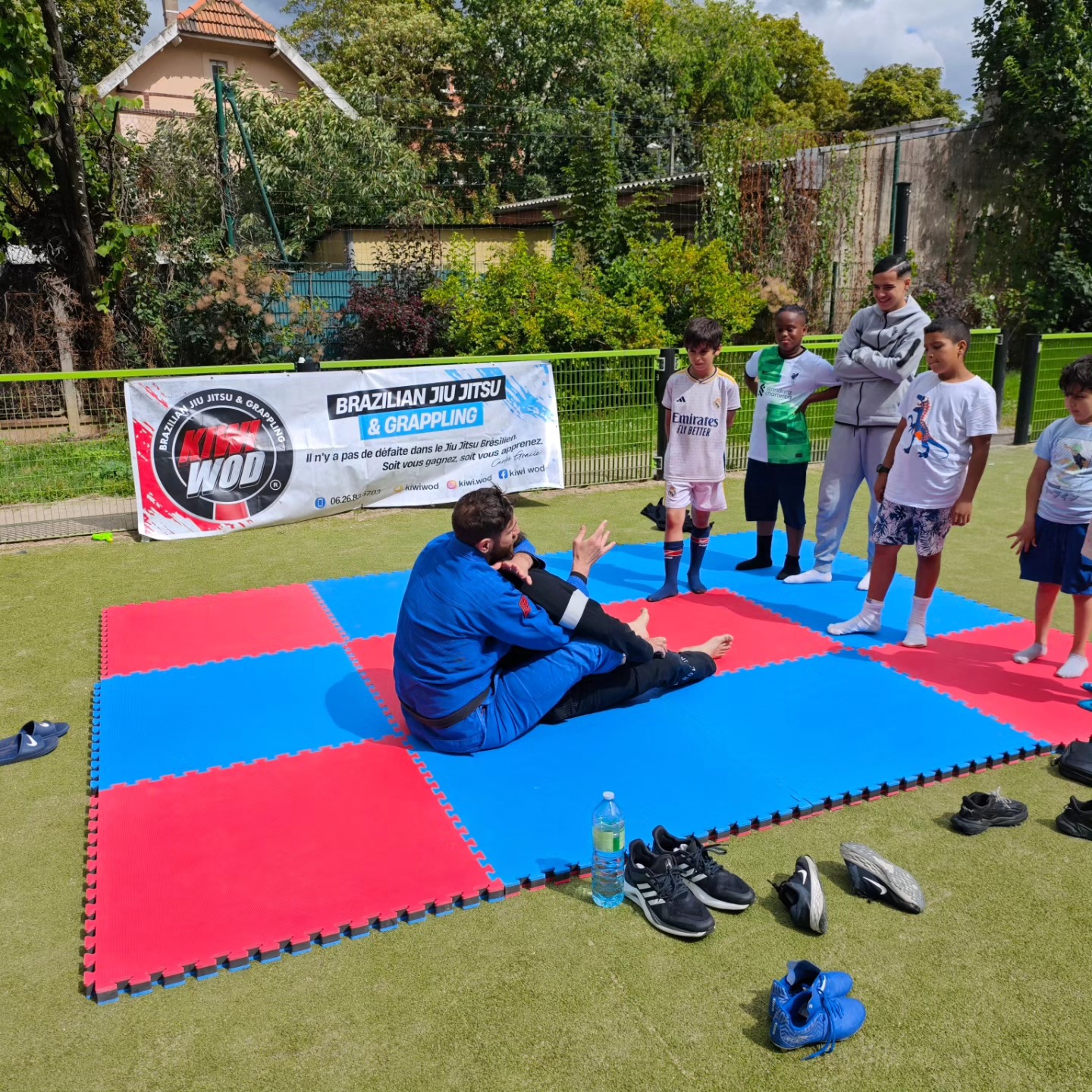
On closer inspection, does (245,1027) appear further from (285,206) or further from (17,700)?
(285,206)

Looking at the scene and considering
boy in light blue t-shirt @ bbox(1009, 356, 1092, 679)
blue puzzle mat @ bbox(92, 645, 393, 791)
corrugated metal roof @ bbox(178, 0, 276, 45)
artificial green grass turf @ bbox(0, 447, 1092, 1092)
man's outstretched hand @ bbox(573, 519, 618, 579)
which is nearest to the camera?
artificial green grass turf @ bbox(0, 447, 1092, 1092)

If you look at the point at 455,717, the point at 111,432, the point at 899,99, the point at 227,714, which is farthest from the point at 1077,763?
the point at 899,99

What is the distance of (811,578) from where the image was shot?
23.2 ft

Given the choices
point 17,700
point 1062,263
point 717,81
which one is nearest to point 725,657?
point 17,700

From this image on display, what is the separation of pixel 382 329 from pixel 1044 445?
41.8 feet

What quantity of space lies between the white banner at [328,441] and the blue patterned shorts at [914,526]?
473 centimetres

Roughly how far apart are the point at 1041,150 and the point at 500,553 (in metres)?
18.4

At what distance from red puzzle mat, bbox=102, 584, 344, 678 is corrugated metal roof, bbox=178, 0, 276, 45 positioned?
86.0 ft

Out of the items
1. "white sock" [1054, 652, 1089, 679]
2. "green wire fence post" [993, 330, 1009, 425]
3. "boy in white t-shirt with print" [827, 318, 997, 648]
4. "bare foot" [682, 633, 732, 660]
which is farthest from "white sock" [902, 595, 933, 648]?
"green wire fence post" [993, 330, 1009, 425]

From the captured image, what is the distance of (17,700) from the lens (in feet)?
16.9

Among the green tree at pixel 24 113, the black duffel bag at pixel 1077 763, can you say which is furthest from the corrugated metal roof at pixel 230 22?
the black duffel bag at pixel 1077 763

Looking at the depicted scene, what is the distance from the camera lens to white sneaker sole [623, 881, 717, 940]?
124 inches

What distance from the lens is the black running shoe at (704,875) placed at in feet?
10.8

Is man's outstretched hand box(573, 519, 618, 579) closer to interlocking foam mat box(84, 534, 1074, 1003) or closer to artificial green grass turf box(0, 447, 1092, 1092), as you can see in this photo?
interlocking foam mat box(84, 534, 1074, 1003)
